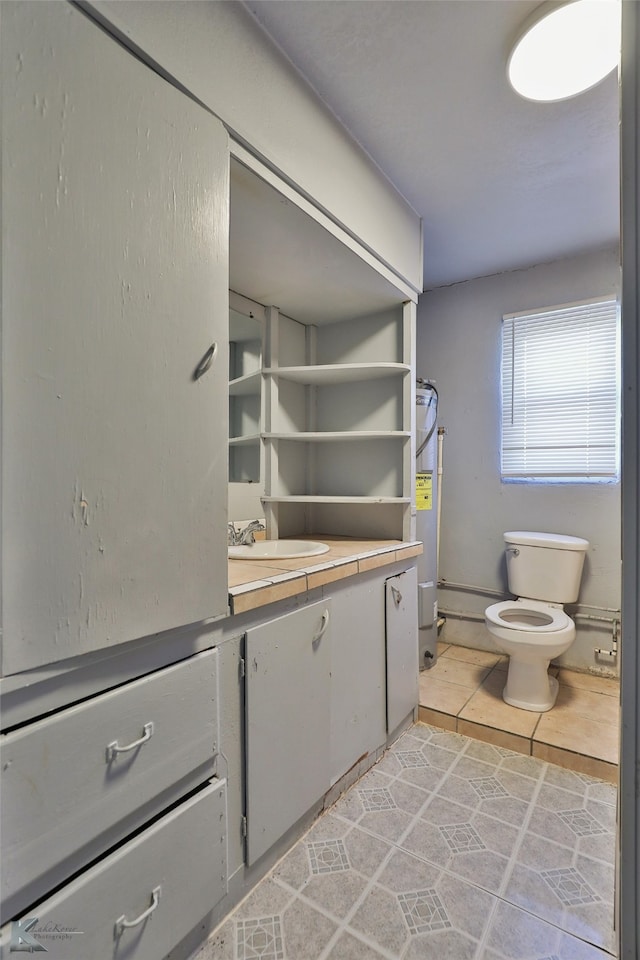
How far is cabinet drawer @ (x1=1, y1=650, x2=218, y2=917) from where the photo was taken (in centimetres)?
71

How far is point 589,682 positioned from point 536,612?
0.49m

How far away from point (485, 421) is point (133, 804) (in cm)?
251

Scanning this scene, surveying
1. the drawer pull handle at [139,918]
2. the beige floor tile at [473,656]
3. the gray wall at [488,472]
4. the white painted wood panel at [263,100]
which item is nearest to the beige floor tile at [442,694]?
the beige floor tile at [473,656]

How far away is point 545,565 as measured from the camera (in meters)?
2.36

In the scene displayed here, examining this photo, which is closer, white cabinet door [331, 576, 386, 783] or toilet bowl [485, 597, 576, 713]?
white cabinet door [331, 576, 386, 783]

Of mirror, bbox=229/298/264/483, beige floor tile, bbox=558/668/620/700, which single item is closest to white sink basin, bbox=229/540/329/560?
mirror, bbox=229/298/264/483

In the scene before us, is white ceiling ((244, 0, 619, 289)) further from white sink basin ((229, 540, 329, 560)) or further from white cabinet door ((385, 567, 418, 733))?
white cabinet door ((385, 567, 418, 733))

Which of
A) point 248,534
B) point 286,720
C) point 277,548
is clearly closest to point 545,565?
point 277,548

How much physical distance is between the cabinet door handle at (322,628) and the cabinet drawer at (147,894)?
451mm

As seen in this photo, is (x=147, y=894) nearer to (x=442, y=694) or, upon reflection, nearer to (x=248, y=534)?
(x=248, y=534)

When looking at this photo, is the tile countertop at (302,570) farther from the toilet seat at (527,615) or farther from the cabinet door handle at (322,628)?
the toilet seat at (527,615)

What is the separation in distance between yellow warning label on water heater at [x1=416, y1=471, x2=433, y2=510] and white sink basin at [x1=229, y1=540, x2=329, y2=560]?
698 millimetres

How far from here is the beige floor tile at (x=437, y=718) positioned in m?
1.99

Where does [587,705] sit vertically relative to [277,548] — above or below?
below
